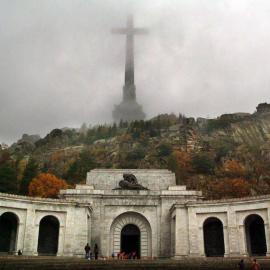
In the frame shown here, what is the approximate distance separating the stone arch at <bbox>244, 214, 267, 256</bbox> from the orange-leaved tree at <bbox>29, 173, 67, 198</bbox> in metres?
36.0

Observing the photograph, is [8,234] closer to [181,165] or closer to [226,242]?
[226,242]

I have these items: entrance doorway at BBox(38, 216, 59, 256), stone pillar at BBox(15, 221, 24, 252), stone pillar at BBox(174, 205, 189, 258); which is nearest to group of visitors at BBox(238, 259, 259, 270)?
stone pillar at BBox(174, 205, 189, 258)

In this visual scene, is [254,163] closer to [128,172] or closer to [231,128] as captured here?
[231,128]

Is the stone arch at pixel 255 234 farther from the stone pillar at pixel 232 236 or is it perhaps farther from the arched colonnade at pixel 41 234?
the arched colonnade at pixel 41 234

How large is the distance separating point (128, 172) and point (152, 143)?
2823 inches

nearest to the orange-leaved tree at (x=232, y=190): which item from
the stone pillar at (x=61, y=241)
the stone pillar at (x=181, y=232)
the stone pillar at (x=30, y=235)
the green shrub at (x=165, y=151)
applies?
the green shrub at (x=165, y=151)

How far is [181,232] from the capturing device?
3622cm

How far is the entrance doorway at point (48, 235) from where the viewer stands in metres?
37.2

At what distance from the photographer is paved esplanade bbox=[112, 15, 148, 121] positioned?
500 ft

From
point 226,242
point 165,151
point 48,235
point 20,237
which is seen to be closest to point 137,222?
point 48,235

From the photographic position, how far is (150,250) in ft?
129

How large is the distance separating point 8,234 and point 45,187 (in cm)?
2662

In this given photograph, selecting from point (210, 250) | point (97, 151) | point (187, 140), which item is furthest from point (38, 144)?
point (210, 250)

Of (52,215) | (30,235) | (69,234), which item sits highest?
(52,215)
